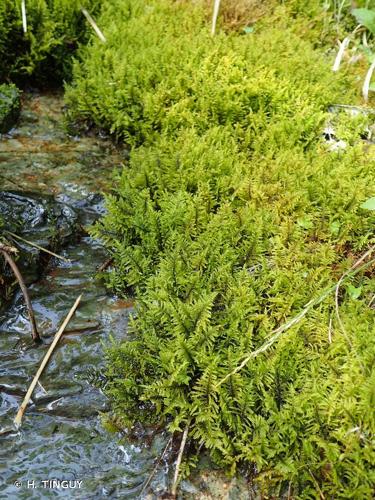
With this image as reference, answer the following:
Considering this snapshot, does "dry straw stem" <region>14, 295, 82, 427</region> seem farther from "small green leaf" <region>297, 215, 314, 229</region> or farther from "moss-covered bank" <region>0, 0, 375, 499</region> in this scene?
"small green leaf" <region>297, 215, 314, 229</region>

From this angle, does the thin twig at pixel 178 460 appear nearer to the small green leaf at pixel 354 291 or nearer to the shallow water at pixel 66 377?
the shallow water at pixel 66 377

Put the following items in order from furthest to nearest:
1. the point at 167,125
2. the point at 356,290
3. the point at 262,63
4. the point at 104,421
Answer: the point at 262,63 < the point at 167,125 < the point at 356,290 < the point at 104,421

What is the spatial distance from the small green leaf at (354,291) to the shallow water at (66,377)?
1352 mm

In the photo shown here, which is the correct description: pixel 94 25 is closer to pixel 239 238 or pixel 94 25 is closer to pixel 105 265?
pixel 105 265

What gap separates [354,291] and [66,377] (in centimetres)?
173

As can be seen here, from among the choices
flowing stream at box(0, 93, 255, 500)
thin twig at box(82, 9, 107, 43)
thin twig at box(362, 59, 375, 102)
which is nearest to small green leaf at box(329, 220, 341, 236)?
flowing stream at box(0, 93, 255, 500)

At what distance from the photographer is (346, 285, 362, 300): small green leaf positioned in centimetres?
278

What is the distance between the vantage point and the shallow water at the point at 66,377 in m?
2.33

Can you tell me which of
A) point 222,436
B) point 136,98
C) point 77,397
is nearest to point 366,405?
point 222,436

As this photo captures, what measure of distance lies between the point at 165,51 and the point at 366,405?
3377 mm

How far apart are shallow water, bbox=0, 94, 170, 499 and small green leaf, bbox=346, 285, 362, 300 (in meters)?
1.35

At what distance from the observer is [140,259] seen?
3.05 meters

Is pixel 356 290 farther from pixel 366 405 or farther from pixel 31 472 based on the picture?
pixel 31 472

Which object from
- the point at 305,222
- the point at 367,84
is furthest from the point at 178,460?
the point at 367,84
